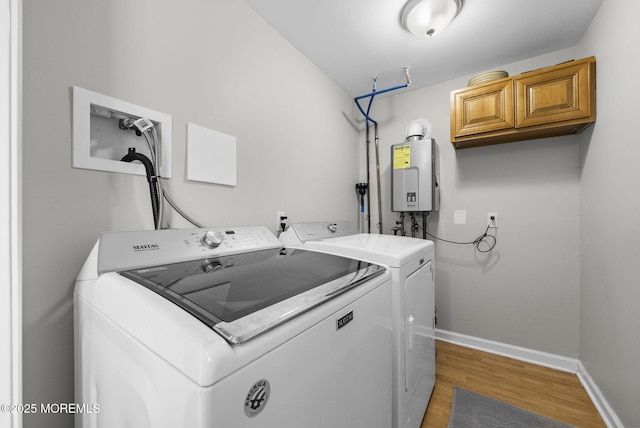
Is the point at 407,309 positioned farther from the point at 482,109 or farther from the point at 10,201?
the point at 482,109

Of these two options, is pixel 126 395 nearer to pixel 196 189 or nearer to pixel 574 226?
pixel 196 189

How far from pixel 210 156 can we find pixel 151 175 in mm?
337

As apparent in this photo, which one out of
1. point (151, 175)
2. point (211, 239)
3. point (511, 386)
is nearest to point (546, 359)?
point (511, 386)

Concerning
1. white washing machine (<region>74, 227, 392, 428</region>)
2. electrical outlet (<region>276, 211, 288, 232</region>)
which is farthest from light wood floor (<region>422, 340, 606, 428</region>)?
electrical outlet (<region>276, 211, 288, 232</region>)

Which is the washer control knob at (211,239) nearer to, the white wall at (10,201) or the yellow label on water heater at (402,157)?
the white wall at (10,201)

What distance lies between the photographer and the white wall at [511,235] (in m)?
1.99

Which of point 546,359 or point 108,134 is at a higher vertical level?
point 108,134

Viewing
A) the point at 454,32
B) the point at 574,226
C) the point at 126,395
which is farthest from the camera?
the point at 574,226

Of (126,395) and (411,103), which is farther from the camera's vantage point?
(411,103)

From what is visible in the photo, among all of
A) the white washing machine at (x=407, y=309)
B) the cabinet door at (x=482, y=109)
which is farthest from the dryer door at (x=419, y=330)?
the cabinet door at (x=482, y=109)

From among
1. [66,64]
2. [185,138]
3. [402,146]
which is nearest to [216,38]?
[185,138]

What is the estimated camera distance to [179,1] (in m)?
1.18

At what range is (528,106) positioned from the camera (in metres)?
1.82

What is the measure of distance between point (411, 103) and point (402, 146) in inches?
22.0
